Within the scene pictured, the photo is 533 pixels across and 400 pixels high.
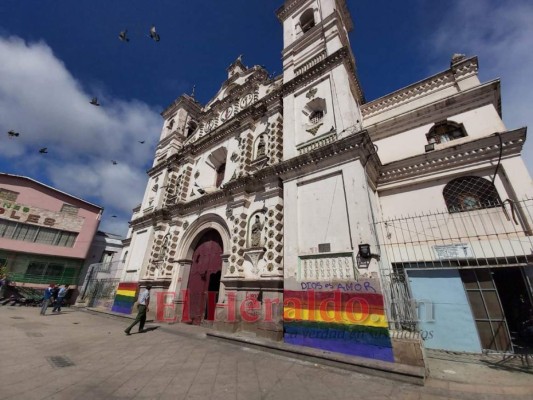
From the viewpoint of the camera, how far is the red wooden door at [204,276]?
1079cm

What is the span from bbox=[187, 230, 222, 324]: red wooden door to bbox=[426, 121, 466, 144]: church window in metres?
9.46

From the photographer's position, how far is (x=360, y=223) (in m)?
6.52

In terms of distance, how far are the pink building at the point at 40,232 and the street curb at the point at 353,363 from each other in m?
24.2

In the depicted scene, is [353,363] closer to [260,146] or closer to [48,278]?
[260,146]

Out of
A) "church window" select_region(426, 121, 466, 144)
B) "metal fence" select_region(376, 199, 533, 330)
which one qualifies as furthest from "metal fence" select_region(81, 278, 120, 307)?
"church window" select_region(426, 121, 466, 144)

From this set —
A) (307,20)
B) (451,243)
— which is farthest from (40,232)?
(451,243)

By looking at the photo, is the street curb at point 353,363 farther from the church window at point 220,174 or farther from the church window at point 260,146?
the church window at point 220,174

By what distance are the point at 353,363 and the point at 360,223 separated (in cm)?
323

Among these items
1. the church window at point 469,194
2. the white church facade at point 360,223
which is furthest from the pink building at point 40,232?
the church window at point 469,194

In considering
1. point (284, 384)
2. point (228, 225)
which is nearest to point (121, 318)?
point (228, 225)

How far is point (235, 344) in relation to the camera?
6910 mm

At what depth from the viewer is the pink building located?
20516 mm

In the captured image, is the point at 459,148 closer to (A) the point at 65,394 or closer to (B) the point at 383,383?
(B) the point at 383,383

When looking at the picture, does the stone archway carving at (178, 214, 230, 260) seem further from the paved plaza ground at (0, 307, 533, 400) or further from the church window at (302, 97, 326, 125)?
the church window at (302, 97, 326, 125)
